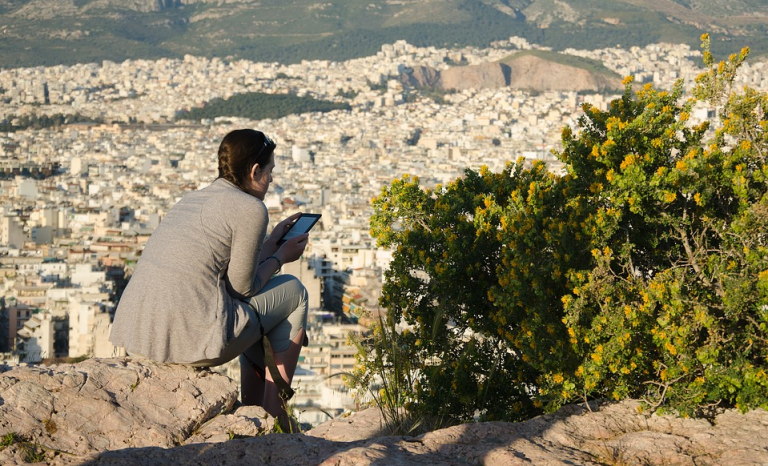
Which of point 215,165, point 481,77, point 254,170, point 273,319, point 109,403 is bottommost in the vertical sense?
point 215,165

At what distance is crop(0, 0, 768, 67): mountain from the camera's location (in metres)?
110

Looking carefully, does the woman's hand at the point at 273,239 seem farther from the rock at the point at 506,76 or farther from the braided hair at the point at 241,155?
the rock at the point at 506,76

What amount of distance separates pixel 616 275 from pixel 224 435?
156 cm

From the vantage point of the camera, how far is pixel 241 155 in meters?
3.18

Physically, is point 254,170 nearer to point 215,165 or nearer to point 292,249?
point 292,249

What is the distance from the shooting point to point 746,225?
3594 millimetres

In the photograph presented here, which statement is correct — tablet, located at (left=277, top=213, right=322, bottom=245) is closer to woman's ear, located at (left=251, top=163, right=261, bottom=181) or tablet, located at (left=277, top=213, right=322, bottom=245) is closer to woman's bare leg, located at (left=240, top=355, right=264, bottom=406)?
woman's ear, located at (left=251, top=163, right=261, bottom=181)

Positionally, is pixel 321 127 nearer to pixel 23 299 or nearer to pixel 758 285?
pixel 23 299

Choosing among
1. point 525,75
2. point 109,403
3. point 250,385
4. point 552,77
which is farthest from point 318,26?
point 109,403

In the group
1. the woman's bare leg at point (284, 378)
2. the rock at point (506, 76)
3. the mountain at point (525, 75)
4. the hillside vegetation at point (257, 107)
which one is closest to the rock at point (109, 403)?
the woman's bare leg at point (284, 378)

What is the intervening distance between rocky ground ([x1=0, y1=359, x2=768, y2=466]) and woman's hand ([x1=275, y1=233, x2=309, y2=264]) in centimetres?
43

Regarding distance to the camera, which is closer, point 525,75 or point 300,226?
point 300,226

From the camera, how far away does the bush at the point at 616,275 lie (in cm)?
345

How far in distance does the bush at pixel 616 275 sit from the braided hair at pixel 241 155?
752 millimetres
